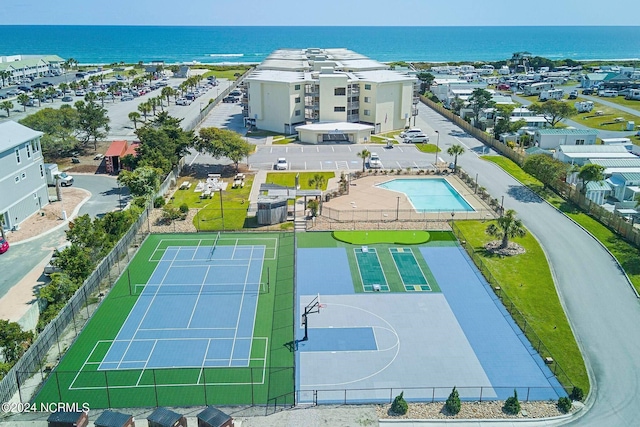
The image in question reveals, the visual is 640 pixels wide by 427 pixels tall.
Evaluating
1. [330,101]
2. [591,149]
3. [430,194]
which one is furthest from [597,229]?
[330,101]

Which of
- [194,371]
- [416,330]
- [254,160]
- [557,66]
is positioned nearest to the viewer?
[194,371]

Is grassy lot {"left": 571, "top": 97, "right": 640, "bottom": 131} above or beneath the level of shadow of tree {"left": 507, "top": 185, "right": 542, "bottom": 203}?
above

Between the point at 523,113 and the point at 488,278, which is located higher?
the point at 523,113

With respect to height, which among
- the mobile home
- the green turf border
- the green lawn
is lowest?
the green lawn

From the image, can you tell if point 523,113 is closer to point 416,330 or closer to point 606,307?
point 606,307

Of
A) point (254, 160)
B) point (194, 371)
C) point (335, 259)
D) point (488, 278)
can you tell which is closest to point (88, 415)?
point (194, 371)

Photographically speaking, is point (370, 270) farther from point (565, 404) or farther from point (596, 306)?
point (565, 404)

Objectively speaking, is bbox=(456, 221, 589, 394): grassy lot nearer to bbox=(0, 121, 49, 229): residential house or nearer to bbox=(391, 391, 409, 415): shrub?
bbox=(391, 391, 409, 415): shrub

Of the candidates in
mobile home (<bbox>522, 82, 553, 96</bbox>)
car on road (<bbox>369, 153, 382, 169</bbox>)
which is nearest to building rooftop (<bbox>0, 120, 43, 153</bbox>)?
car on road (<bbox>369, 153, 382, 169</bbox>)

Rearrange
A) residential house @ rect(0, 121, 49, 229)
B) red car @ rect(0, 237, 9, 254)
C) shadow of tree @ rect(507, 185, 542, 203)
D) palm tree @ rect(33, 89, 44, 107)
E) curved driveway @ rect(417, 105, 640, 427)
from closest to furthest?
1. curved driveway @ rect(417, 105, 640, 427)
2. red car @ rect(0, 237, 9, 254)
3. residential house @ rect(0, 121, 49, 229)
4. shadow of tree @ rect(507, 185, 542, 203)
5. palm tree @ rect(33, 89, 44, 107)
